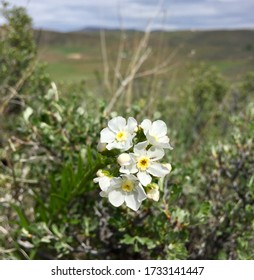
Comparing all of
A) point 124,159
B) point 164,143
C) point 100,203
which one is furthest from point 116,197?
point 100,203

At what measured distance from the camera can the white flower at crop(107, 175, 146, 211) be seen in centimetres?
173

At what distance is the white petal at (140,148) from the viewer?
1.73m

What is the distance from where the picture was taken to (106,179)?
176 centimetres

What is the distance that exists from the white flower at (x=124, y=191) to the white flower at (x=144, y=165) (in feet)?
0.11

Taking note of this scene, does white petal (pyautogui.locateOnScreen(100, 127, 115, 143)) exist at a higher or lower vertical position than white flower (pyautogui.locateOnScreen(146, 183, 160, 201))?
higher

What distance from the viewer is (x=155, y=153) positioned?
1746 mm

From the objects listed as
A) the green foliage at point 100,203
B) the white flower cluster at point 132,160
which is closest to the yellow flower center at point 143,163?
the white flower cluster at point 132,160

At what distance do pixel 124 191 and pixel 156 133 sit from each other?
0.80 feet

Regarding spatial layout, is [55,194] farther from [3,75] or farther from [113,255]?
[3,75]

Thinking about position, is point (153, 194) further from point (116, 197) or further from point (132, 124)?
point (132, 124)

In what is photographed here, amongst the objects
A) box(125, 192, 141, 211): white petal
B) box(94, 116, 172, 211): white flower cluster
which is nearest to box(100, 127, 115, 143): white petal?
box(94, 116, 172, 211): white flower cluster

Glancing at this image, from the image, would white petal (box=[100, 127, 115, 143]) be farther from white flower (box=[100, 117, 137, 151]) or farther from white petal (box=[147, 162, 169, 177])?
white petal (box=[147, 162, 169, 177])

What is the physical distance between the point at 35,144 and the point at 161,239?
105 cm

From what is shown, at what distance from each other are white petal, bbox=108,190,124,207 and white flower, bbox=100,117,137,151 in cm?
16
